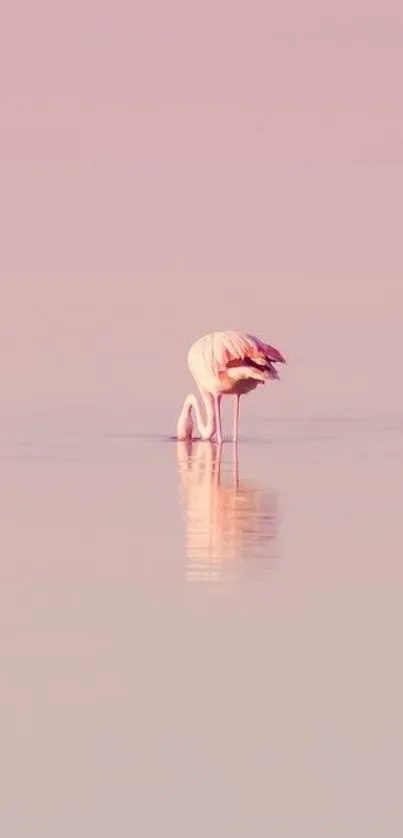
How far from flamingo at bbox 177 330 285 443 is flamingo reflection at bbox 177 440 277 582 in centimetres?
338

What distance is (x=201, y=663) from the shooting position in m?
8.08

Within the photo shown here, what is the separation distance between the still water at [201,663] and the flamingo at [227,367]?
6.77 meters

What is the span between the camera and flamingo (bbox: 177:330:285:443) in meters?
21.5

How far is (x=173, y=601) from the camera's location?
31.3 feet

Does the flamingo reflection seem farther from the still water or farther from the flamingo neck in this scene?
the flamingo neck

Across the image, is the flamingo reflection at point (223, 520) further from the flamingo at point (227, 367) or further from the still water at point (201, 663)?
the flamingo at point (227, 367)

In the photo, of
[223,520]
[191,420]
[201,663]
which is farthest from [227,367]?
[201,663]

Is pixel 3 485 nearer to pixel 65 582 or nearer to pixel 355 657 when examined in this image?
pixel 65 582

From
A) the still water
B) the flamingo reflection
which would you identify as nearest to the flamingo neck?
the flamingo reflection

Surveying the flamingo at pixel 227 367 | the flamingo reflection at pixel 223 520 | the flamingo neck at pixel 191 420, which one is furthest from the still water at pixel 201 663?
the flamingo at pixel 227 367

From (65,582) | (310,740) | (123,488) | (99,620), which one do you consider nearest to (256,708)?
(310,740)

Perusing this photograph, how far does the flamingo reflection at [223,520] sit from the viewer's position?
426 inches

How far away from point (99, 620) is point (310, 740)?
2148mm

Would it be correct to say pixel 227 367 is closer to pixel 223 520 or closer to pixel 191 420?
pixel 191 420
